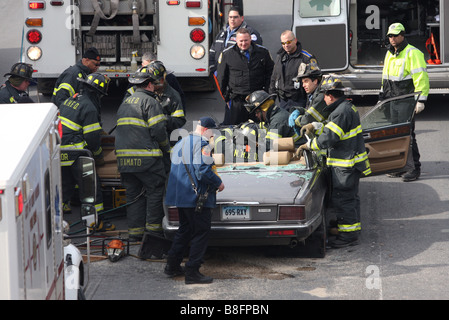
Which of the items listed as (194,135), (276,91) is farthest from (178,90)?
(194,135)

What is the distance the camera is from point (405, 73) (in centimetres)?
1059

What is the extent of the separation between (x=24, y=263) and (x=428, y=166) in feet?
26.3

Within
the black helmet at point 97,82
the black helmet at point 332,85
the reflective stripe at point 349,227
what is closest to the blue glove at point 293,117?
the black helmet at point 332,85

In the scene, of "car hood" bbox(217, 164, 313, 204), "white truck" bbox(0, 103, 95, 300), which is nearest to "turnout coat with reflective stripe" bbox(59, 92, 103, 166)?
"car hood" bbox(217, 164, 313, 204)

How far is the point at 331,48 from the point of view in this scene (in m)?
12.3

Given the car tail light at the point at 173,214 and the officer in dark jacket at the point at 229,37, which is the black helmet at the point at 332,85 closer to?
the car tail light at the point at 173,214

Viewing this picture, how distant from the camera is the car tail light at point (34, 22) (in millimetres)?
12016

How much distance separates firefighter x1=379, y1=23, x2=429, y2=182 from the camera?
34.4 feet

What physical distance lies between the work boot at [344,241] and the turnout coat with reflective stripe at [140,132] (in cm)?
197

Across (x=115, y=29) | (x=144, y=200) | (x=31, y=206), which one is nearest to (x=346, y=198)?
(x=144, y=200)

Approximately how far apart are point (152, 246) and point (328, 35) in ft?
17.4

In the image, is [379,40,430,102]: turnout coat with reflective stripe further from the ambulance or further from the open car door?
the ambulance

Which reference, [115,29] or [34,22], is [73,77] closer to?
[34,22]

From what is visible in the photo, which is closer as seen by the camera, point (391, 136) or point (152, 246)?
point (152, 246)
